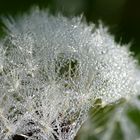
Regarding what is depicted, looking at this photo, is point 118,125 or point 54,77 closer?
point 54,77

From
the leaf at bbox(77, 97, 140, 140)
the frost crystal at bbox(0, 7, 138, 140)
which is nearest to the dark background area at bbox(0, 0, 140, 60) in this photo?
the leaf at bbox(77, 97, 140, 140)

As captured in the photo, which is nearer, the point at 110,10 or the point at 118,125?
the point at 118,125

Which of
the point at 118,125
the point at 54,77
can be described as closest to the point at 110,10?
the point at 118,125

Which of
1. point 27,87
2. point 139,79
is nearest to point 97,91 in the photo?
point 27,87

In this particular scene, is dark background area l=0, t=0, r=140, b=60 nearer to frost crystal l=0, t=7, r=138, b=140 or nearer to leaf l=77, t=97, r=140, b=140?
leaf l=77, t=97, r=140, b=140

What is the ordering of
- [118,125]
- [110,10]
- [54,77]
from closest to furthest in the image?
[54,77] < [118,125] < [110,10]

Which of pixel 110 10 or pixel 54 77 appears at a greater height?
pixel 110 10

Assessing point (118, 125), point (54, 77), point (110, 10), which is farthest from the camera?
point (110, 10)

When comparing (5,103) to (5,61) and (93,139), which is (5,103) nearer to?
(5,61)

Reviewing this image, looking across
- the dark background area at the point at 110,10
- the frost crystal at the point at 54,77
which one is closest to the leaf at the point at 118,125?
the frost crystal at the point at 54,77

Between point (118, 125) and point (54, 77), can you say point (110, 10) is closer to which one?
point (118, 125)
